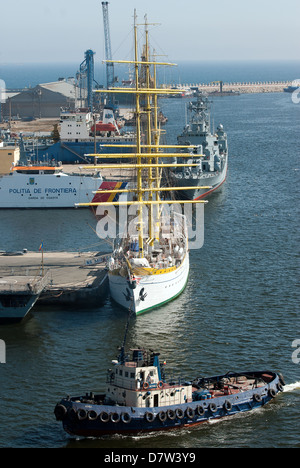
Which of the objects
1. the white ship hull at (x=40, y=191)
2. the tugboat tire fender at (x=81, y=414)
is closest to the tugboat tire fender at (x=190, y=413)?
the tugboat tire fender at (x=81, y=414)

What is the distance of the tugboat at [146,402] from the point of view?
35094mm

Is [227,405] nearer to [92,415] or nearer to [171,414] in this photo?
[171,414]

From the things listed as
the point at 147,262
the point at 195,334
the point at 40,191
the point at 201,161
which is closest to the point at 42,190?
the point at 40,191

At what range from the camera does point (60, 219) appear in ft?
261

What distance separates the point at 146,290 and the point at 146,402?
48.0 ft

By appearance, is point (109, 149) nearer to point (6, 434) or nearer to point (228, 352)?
point (228, 352)

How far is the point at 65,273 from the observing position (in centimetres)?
5481

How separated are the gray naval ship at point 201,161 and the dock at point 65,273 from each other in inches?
1099

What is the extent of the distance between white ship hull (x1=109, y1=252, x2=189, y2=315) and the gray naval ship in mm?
33288

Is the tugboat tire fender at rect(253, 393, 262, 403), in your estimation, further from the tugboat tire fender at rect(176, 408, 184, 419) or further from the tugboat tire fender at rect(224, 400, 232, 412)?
the tugboat tire fender at rect(176, 408, 184, 419)

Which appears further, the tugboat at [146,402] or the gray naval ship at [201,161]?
the gray naval ship at [201,161]

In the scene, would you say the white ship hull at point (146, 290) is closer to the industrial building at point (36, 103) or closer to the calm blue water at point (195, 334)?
the calm blue water at point (195, 334)

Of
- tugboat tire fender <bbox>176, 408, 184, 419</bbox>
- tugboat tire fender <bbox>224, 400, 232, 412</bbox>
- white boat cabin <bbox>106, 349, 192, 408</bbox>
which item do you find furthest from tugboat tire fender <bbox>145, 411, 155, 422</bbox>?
tugboat tire fender <bbox>224, 400, 232, 412</bbox>

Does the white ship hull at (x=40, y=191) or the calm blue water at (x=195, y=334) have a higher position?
the white ship hull at (x=40, y=191)
